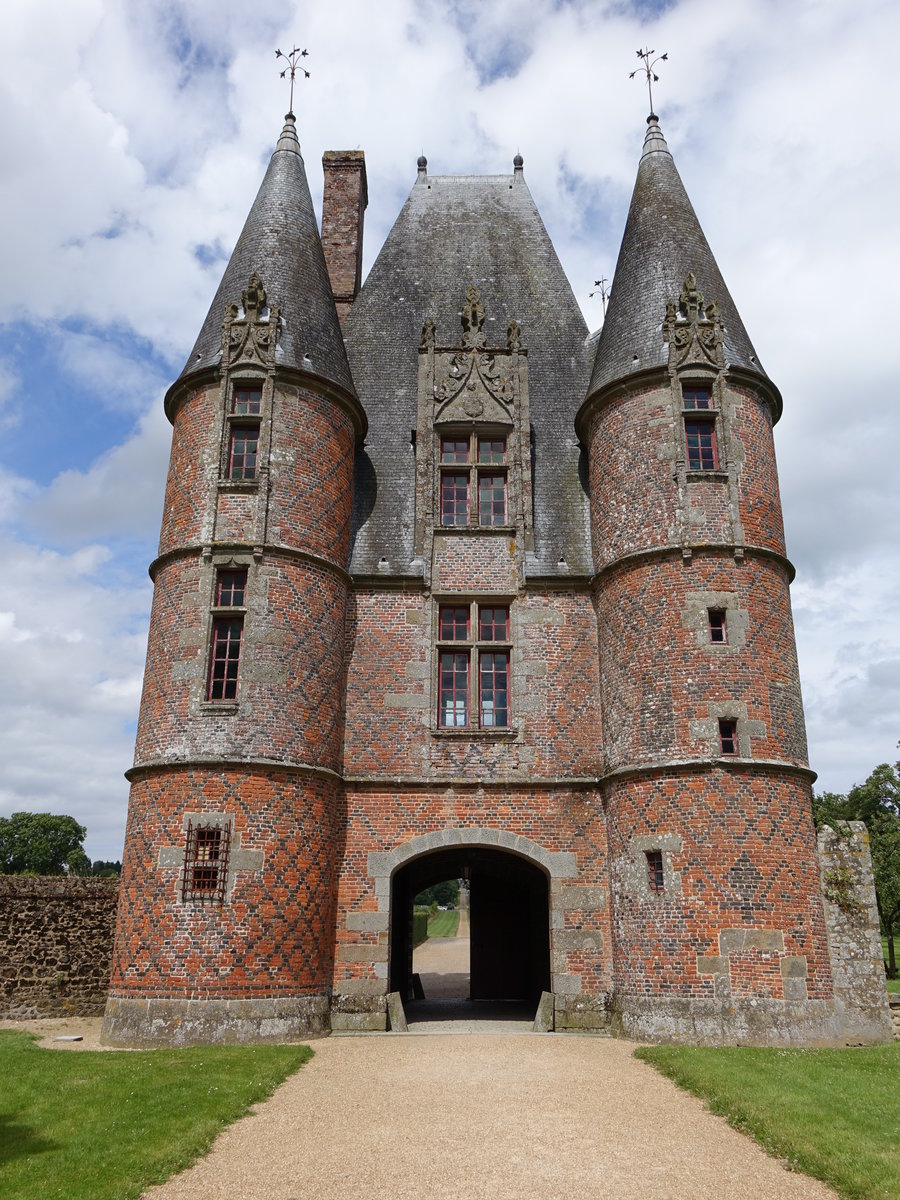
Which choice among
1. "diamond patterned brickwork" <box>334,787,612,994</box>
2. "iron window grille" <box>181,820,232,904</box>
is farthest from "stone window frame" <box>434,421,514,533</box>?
"iron window grille" <box>181,820,232,904</box>

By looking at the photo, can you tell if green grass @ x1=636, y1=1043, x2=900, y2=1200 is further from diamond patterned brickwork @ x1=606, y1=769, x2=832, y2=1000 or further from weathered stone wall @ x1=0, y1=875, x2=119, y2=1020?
weathered stone wall @ x1=0, y1=875, x2=119, y2=1020

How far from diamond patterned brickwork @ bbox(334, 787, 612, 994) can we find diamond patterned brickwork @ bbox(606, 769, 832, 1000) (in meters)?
0.68

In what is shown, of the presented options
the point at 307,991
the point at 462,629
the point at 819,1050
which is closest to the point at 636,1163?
the point at 819,1050

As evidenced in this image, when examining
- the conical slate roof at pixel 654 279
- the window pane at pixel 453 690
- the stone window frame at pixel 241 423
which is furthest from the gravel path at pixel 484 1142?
the conical slate roof at pixel 654 279

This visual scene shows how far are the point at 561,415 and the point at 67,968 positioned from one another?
560 inches

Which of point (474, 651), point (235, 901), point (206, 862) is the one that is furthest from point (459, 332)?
point (235, 901)

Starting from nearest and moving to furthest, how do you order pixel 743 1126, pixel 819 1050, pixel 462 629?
1. pixel 743 1126
2. pixel 819 1050
3. pixel 462 629

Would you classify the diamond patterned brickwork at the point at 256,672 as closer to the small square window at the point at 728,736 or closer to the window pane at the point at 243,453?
the window pane at the point at 243,453

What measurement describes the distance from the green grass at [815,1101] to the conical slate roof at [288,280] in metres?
12.8

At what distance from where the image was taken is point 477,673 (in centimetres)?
1717

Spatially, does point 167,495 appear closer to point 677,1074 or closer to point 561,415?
point 561,415

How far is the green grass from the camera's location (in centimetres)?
727

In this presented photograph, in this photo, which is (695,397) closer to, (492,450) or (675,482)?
(675,482)

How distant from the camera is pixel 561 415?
20.0 m
